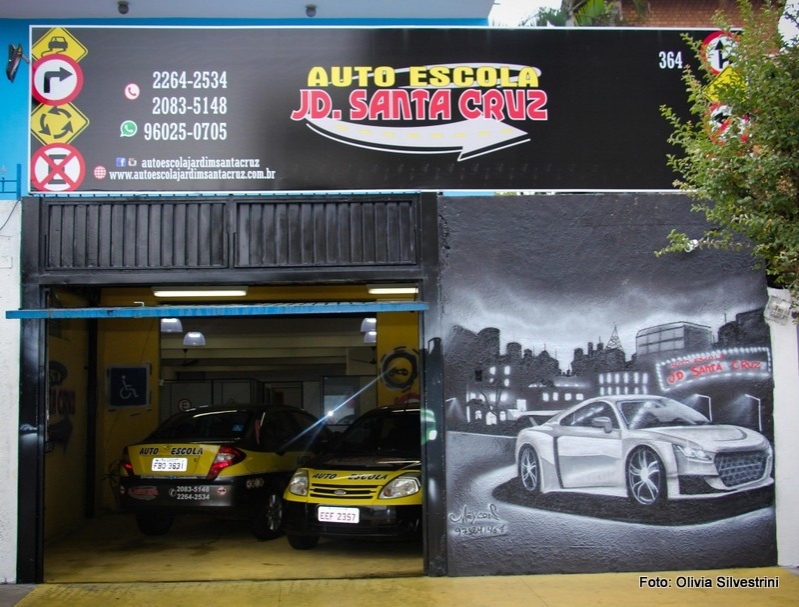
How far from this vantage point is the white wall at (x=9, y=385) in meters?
7.92

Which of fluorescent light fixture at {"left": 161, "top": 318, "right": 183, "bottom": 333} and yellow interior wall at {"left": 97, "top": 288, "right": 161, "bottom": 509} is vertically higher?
fluorescent light fixture at {"left": 161, "top": 318, "right": 183, "bottom": 333}

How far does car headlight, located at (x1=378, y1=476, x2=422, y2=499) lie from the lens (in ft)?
28.6

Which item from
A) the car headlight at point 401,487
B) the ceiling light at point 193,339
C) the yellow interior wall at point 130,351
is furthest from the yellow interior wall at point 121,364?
the car headlight at point 401,487

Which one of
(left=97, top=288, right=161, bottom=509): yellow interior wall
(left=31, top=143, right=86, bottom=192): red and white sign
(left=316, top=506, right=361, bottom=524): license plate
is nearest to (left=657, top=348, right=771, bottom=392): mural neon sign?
(left=316, top=506, right=361, bottom=524): license plate

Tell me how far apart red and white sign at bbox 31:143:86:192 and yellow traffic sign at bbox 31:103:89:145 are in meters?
0.09

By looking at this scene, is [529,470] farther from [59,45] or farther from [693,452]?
[59,45]

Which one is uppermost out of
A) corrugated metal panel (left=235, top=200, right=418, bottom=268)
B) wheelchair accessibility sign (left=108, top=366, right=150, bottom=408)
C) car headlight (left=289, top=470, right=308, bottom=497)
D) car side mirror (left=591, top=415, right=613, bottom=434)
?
corrugated metal panel (left=235, top=200, right=418, bottom=268)

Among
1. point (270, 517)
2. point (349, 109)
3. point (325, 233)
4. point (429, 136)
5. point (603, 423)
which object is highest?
point (349, 109)

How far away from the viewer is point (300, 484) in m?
9.23

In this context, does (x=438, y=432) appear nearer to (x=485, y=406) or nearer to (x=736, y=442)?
(x=485, y=406)

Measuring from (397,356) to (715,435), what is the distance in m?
6.55

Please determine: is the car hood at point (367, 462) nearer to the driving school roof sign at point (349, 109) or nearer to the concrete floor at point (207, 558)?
the concrete floor at point (207, 558)

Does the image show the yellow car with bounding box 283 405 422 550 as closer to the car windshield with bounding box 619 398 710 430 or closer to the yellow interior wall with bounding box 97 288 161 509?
the car windshield with bounding box 619 398 710 430
